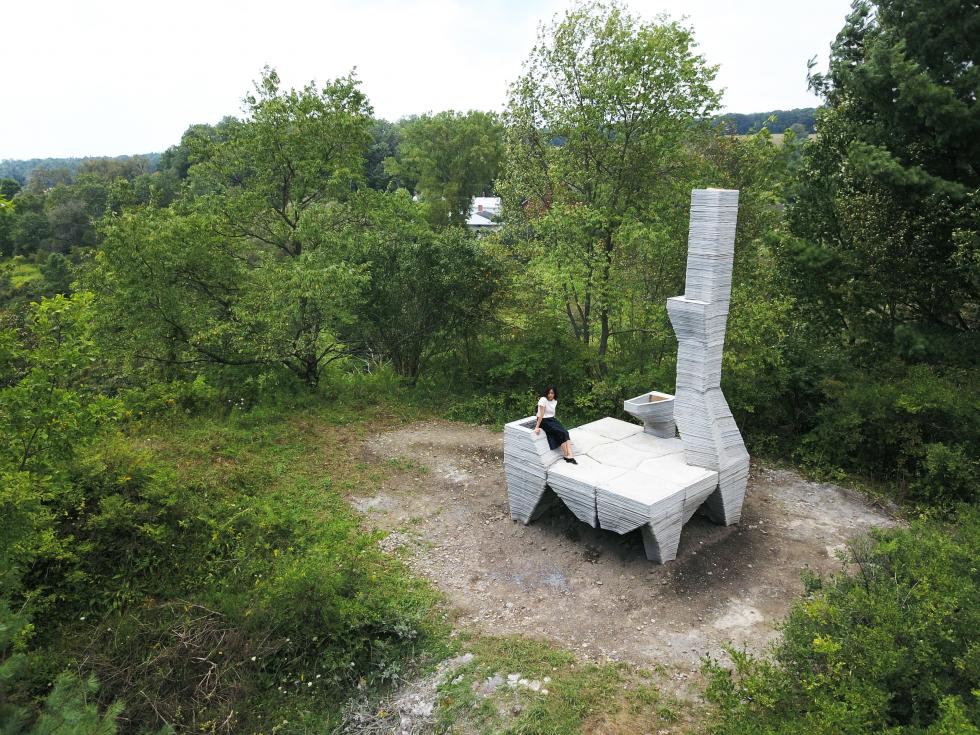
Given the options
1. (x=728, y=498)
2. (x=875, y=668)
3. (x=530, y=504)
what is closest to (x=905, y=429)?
(x=728, y=498)

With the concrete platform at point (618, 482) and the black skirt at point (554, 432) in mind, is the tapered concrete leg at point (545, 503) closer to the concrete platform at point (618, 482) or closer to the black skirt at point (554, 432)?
the concrete platform at point (618, 482)

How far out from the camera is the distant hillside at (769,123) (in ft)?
40.9

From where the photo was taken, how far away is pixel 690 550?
23.0 ft

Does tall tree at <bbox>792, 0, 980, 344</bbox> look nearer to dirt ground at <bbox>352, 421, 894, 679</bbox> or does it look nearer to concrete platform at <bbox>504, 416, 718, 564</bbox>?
dirt ground at <bbox>352, 421, 894, 679</bbox>

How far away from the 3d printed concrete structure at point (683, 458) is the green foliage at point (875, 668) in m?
2.00

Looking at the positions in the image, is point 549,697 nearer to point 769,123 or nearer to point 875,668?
point 875,668

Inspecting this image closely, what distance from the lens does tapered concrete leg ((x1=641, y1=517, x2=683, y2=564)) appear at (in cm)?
656

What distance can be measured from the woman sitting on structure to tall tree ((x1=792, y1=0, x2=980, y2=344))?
499 cm

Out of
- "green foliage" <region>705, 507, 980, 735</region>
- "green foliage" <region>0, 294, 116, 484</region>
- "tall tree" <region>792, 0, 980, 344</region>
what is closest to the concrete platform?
"green foliage" <region>705, 507, 980, 735</region>

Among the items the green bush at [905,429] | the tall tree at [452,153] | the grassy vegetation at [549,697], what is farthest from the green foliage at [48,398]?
the tall tree at [452,153]

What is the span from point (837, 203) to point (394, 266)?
760cm

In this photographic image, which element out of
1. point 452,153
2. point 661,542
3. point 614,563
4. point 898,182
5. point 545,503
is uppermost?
point 452,153

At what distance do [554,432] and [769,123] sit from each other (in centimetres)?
888

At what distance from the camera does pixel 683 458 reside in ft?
24.8
